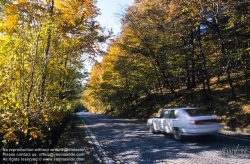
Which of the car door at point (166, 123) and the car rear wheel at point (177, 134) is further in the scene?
the car door at point (166, 123)

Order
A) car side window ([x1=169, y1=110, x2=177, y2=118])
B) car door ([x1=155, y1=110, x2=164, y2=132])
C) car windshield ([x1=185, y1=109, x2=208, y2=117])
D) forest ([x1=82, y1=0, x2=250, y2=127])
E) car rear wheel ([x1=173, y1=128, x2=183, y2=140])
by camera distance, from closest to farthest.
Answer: car windshield ([x1=185, y1=109, x2=208, y2=117])
car rear wheel ([x1=173, y1=128, x2=183, y2=140])
car side window ([x1=169, y1=110, x2=177, y2=118])
car door ([x1=155, y1=110, x2=164, y2=132])
forest ([x1=82, y1=0, x2=250, y2=127])

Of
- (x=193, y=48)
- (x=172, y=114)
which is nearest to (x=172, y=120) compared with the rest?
(x=172, y=114)

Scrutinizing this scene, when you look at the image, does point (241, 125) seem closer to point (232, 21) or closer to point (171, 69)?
point (232, 21)

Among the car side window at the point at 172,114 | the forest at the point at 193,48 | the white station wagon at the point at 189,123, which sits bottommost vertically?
the white station wagon at the point at 189,123

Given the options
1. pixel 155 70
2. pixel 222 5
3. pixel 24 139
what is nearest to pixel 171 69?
pixel 155 70

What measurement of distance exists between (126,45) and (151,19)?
3863 mm

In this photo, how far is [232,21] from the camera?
1508 centimetres

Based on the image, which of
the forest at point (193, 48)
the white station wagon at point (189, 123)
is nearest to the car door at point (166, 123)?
the white station wagon at point (189, 123)

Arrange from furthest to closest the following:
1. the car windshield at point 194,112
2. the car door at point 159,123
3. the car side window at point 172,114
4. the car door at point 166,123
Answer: the car door at point 159,123 < the car door at point 166,123 < the car side window at point 172,114 < the car windshield at point 194,112

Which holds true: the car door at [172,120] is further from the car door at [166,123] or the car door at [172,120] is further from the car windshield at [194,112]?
the car windshield at [194,112]

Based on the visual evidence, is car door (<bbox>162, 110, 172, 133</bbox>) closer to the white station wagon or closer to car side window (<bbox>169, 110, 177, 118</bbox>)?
the white station wagon

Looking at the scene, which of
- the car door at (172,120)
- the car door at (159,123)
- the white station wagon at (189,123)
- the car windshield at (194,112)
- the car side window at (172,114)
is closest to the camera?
the white station wagon at (189,123)

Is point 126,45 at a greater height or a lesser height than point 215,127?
greater

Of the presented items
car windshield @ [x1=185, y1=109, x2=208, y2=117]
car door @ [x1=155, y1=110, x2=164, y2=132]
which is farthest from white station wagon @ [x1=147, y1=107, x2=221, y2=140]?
car door @ [x1=155, y1=110, x2=164, y2=132]
